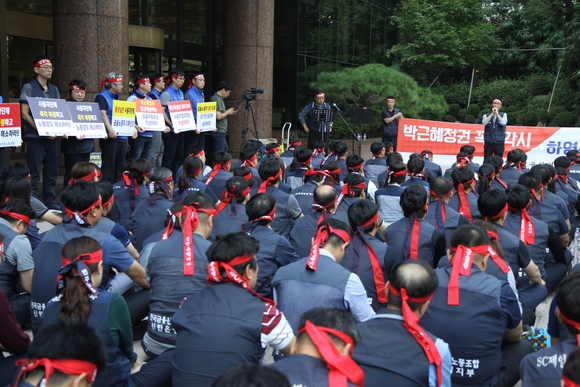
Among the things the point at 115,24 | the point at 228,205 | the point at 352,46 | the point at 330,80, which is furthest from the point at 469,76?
the point at 228,205

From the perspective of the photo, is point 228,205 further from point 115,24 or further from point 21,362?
point 115,24

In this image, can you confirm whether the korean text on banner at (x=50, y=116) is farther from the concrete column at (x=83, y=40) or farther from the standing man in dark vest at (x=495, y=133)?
the standing man in dark vest at (x=495, y=133)

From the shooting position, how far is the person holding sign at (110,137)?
8656 millimetres

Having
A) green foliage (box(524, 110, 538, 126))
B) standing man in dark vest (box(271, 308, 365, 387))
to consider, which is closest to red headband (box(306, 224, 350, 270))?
standing man in dark vest (box(271, 308, 365, 387))

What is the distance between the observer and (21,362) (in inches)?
83.5

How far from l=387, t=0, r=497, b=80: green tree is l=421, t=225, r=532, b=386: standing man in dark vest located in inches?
738

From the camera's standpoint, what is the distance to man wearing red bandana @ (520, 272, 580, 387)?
249 centimetres

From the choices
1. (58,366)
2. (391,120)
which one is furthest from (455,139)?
(58,366)

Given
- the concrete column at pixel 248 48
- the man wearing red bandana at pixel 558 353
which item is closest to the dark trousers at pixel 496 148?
the concrete column at pixel 248 48

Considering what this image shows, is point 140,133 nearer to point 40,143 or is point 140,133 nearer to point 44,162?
point 44,162

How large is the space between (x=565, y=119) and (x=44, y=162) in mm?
18855

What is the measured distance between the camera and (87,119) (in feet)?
27.0

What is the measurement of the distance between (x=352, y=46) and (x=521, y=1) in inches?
443

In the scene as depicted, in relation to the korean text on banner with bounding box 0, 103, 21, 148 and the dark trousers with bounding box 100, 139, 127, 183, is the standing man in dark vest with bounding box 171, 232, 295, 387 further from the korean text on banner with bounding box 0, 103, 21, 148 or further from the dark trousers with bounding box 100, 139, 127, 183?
the dark trousers with bounding box 100, 139, 127, 183
